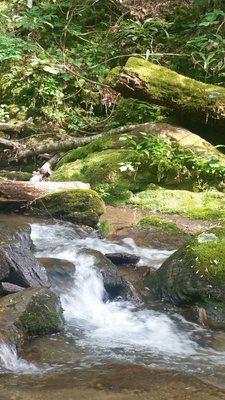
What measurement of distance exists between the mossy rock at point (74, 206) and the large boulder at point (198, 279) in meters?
1.81

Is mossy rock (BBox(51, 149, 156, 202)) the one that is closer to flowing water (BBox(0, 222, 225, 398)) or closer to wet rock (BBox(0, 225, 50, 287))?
flowing water (BBox(0, 222, 225, 398))

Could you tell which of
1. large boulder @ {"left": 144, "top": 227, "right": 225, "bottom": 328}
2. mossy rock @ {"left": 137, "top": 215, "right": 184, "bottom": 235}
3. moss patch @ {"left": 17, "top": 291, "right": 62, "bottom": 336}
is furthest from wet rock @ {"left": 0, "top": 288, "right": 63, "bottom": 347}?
mossy rock @ {"left": 137, "top": 215, "right": 184, "bottom": 235}

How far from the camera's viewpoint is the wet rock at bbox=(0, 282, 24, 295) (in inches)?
174

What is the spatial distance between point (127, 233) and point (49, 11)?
341 inches

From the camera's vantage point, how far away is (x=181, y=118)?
9.21 metres

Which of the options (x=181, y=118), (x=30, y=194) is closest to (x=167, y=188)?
(x=181, y=118)

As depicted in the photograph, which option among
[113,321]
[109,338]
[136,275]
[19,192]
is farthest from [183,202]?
[109,338]

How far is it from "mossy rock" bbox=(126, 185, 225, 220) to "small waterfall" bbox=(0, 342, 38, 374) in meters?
4.28

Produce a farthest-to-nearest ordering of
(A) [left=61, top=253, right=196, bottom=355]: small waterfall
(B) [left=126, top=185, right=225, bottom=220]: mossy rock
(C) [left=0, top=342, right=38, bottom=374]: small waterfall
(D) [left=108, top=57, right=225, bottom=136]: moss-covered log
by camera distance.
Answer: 1. (D) [left=108, top=57, right=225, bottom=136]: moss-covered log
2. (B) [left=126, top=185, right=225, bottom=220]: mossy rock
3. (A) [left=61, top=253, right=196, bottom=355]: small waterfall
4. (C) [left=0, top=342, right=38, bottom=374]: small waterfall

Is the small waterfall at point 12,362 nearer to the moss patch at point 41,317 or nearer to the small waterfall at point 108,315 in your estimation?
the moss patch at point 41,317

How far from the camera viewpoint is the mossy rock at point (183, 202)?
7367 mm

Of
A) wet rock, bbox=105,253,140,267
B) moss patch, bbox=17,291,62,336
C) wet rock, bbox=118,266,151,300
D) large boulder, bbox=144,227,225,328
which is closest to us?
moss patch, bbox=17,291,62,336

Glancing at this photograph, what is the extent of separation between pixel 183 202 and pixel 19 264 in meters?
3.74

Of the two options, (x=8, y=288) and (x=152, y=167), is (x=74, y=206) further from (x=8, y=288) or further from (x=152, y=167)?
(x=8, y=288)
